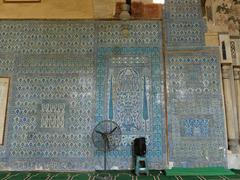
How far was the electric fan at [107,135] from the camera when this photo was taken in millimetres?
3750

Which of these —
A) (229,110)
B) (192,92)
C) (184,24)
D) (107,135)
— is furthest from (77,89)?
(229,110)

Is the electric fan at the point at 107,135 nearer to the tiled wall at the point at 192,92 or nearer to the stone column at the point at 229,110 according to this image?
the tiled wall at the point at 192,92

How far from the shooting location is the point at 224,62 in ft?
13.7

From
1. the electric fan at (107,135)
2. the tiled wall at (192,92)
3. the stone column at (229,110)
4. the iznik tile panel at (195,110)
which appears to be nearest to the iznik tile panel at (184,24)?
the tiled wall at (192,92)

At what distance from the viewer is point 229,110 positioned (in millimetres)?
4035

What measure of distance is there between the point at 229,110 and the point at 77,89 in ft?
8.45

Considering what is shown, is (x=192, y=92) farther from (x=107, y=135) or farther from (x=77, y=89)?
(x=77, y=89)

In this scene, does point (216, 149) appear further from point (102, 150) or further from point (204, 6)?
point (204, 6)

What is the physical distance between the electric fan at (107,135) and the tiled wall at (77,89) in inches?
4.3

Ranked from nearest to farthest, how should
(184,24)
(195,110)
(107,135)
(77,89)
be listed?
(107,135) < (195,110) < (77,89) < (184,24)

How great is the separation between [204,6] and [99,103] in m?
2.60

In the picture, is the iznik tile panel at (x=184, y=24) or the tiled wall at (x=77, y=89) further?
the iznik tile panel at (x=184, y=24)

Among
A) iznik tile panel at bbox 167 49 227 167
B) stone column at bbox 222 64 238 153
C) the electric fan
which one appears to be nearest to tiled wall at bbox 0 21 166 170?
the electric fan

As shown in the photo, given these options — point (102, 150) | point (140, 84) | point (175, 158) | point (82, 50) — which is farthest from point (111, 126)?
point (82, 50)
